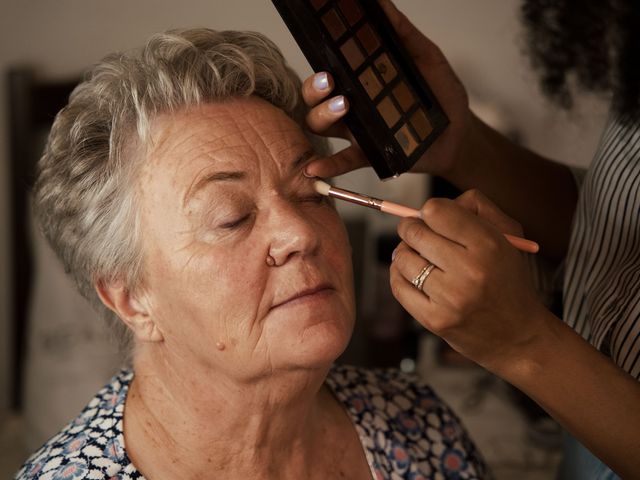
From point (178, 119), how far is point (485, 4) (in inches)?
76.1

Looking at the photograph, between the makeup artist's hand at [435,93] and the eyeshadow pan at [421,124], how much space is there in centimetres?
11

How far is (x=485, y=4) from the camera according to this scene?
2.68 meters

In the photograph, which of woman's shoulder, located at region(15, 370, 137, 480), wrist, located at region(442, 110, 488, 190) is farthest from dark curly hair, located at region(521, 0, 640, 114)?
woman's shoulder, located at region(15, 370, 137, 480)

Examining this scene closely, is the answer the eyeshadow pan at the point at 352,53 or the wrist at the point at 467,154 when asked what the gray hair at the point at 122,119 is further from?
the wrist at the point at 467,154

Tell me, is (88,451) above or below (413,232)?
below

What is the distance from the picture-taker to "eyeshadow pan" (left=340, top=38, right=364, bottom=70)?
3.31 feet

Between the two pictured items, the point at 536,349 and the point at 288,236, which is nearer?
the point at 536,349

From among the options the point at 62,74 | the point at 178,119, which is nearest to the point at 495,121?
the point at 62,74

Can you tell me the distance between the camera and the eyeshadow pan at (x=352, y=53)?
1.01 m

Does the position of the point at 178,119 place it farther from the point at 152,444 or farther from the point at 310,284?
the point at 152,444

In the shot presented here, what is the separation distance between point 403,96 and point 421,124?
2.5 inches

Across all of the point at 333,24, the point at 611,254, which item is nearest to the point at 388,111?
the point at 333,24

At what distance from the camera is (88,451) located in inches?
44.9

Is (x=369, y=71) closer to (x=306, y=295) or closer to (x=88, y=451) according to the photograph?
(x=306, y=295)
